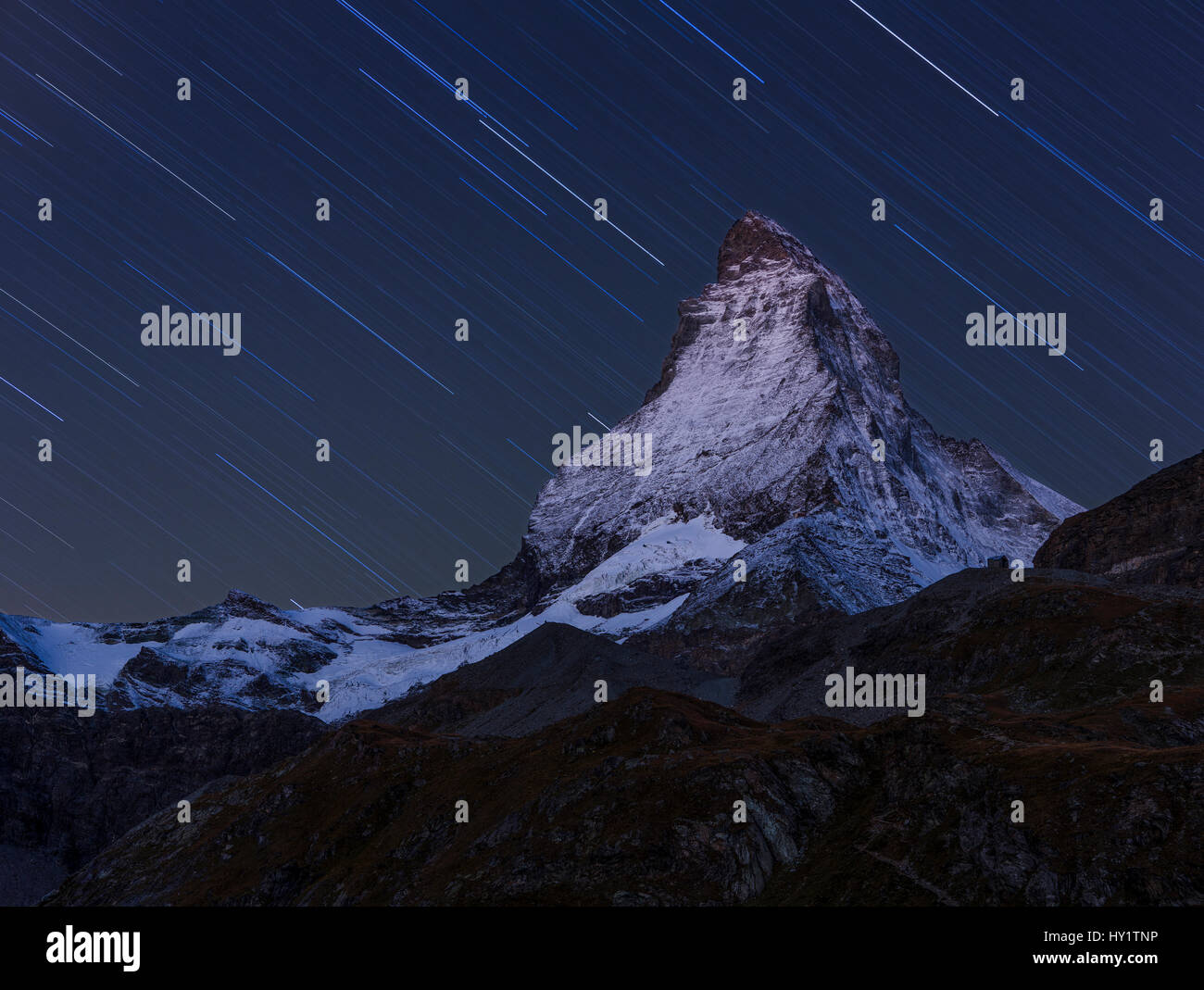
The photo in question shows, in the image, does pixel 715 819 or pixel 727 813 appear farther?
pixel 727 813

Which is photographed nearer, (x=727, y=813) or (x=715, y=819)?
(x=715, y=819)

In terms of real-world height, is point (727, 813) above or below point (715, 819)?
above

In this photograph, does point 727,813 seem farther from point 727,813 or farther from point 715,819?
point 715,819

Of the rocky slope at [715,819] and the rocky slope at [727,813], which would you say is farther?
the rocky slope at [727,813]

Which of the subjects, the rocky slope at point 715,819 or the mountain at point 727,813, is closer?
the rocky slope at point 715,819

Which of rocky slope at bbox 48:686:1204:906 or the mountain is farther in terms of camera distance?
the mountain

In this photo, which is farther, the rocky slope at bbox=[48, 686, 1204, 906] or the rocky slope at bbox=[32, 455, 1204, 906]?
the rocky slope at bbox=[32, 455, 1204, 906]

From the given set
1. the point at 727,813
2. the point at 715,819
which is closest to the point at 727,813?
the point at 727,813
